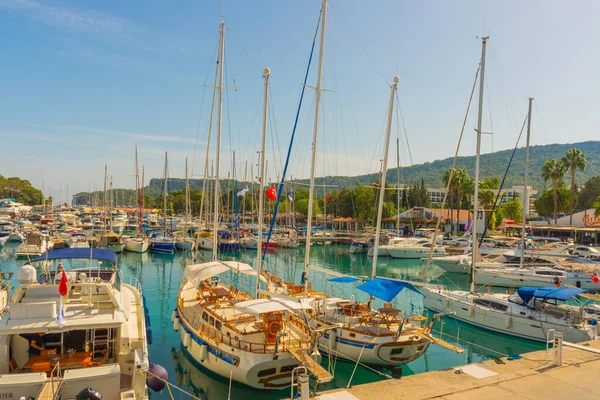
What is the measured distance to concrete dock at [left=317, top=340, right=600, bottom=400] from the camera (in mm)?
11080

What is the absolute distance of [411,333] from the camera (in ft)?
56.2

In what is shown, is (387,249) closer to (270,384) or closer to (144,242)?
(144,242)

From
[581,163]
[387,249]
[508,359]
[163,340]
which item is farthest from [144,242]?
[581,163]

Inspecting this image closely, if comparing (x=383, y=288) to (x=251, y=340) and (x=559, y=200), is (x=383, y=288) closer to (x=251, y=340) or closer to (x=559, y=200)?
(x=251, y=340)

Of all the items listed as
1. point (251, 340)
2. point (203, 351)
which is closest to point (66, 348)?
point (203, 351)

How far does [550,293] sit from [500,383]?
40.6 feet

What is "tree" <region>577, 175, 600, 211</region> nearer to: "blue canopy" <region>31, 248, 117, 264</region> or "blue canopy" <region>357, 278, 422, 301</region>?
"blue canopy" <region>357, 278, 422, 301</region>

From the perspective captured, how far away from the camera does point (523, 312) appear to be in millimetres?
23453

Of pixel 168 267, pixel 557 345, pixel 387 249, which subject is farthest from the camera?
pixel 387 249

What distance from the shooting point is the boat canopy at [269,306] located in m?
15.1

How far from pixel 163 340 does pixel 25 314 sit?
38.3ft

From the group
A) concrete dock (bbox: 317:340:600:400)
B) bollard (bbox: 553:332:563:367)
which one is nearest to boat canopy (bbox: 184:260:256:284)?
concrete dock (bbox: 317:340:600:400)

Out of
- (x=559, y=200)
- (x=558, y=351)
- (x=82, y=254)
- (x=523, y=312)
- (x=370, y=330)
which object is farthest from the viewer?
(x=559, y=200)

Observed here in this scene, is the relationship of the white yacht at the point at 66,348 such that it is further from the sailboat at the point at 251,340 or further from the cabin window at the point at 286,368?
the cabin window at the point at 286,368
